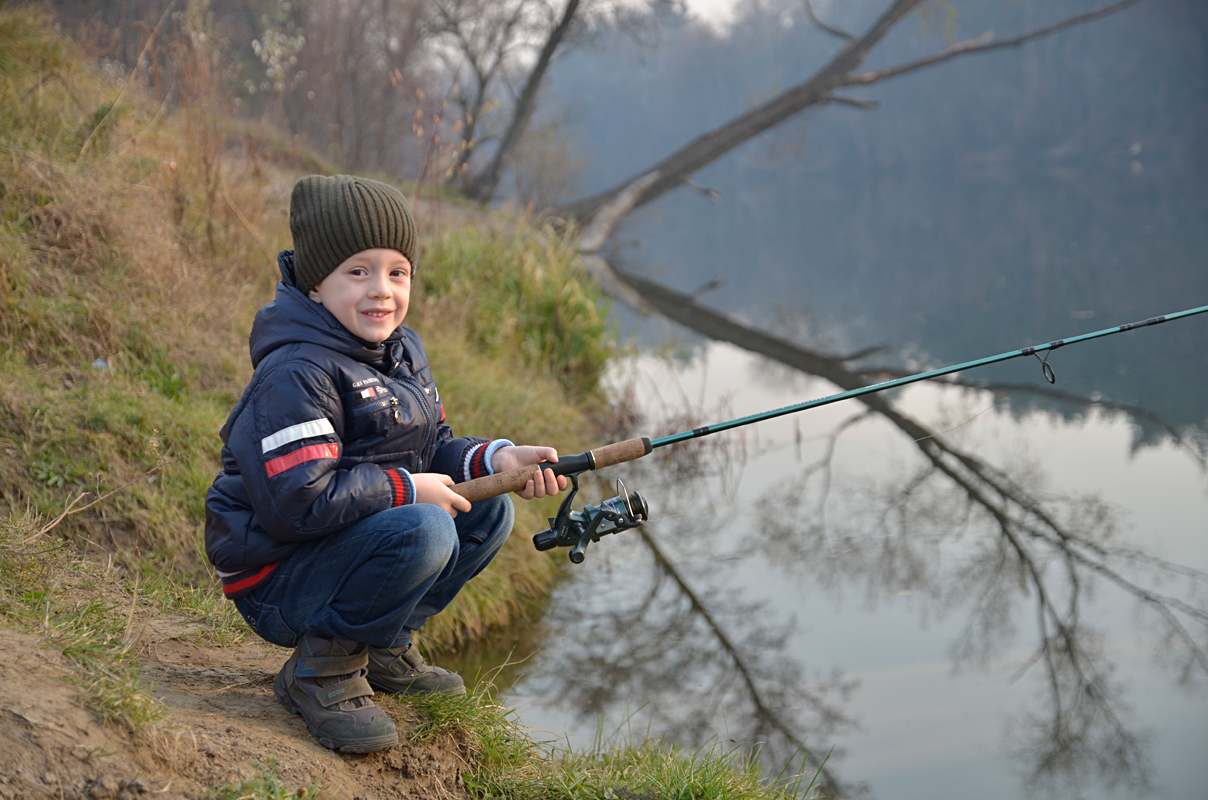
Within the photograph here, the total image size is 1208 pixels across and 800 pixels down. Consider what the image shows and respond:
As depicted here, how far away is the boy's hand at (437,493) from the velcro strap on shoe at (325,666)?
0.38 meters

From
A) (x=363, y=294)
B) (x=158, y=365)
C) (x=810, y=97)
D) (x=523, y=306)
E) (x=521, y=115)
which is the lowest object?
(x=158, y=365)

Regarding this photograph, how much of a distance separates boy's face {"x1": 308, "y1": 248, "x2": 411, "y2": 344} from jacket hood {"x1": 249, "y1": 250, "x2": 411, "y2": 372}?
0.03 m

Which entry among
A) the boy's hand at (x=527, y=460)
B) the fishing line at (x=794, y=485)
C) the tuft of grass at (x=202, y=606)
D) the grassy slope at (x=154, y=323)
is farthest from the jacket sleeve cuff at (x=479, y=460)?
the fishing line at (x=794, y=485)

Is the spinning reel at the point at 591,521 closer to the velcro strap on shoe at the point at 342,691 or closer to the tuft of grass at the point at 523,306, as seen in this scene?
the velcro strap on shoe at the point at 342,691

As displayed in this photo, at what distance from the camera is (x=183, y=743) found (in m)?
1.71

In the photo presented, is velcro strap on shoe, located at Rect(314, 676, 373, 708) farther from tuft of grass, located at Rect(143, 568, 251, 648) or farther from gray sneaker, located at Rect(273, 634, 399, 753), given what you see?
tuft of grass, located at Rect(143, 568, 251, 648)

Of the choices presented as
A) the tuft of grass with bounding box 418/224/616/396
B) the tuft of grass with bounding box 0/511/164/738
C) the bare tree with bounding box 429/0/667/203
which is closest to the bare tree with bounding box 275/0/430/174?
the bare tree with bounding box 429/0/667/203

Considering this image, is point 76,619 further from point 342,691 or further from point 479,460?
point 479,460

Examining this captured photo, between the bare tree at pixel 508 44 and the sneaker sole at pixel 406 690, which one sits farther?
the bare tree at pixel 508 44

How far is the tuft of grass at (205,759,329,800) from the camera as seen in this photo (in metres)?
1.67

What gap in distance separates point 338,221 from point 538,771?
4.54 ft

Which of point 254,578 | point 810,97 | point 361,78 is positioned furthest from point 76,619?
point 361,78

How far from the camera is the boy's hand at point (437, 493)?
6.48ft

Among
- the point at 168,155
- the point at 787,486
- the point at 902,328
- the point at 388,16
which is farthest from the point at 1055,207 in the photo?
the point at 168,155
